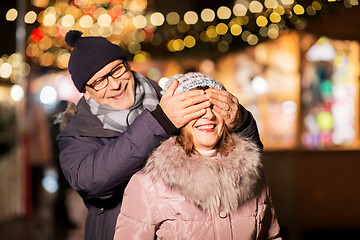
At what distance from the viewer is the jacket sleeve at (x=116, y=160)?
2145mm

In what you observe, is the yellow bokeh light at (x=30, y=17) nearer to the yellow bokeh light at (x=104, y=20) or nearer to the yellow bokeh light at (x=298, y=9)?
the yellow bokeh light at (x=104, y=20)

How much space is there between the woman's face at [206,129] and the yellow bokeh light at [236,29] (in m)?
5.68

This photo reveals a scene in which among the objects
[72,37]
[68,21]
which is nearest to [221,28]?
[68,21]

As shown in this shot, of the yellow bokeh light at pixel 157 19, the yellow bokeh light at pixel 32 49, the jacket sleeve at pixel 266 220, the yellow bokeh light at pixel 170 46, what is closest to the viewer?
the jacket sleeve at pixel 266 220

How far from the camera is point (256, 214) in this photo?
7.65 feet

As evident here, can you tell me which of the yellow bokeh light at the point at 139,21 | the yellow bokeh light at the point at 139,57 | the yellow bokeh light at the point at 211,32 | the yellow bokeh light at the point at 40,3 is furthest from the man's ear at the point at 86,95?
the yellow bokeh light at the point at 139,57

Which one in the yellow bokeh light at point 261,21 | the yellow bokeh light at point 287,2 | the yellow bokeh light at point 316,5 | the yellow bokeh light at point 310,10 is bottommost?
the yellow bokeh light at point 261,21

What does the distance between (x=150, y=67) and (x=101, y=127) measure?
987cm

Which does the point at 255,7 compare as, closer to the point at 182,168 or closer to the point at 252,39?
the point at 252,39

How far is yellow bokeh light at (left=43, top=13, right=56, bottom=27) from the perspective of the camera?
8684 millimetres

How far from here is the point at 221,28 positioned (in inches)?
316

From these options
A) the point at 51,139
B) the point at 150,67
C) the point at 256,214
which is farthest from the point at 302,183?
the point at 150,67

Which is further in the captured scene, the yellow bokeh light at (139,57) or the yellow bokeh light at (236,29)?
A: the yellow bokeh light at (139,57)

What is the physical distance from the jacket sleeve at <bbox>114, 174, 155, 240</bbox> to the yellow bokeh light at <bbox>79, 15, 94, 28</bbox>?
23.1 ft
